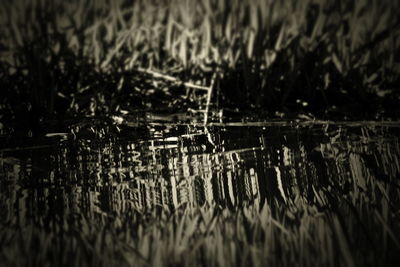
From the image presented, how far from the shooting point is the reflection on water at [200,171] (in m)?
0.32

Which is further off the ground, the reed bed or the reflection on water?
the reed bed

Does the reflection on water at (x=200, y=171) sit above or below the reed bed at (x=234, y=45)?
below

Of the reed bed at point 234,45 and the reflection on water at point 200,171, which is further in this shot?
the reed bed at point 234,45

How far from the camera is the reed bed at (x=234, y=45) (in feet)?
1.78

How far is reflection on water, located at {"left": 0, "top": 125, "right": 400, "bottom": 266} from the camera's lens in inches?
12.7

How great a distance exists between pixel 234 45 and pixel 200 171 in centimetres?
27

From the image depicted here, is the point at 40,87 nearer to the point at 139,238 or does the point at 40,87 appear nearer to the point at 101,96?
the point at 101,96

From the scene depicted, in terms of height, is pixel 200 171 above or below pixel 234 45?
below

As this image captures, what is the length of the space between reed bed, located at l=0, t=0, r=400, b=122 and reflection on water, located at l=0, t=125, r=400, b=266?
9cm

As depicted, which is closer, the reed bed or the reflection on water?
the reflection on water

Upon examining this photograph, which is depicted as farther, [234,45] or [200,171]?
[234,45]

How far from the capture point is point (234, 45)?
0.56 meters

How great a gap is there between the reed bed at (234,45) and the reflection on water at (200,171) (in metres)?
0.09

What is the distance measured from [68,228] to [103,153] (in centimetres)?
18
